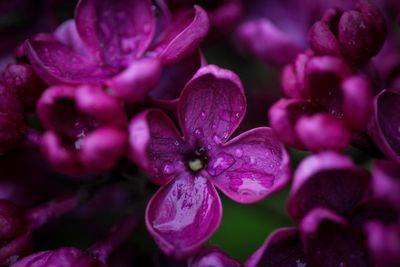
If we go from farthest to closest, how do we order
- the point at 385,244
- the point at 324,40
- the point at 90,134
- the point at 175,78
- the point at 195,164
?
1. the point at 175,78
2. the point at 195,164
3. the point at 324,40
4. the point at 90,134
5. the point at 385,244

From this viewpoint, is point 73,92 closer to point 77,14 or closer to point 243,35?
point 77,14

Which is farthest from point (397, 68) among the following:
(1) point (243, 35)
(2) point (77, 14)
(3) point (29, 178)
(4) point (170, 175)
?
(3) point (29, 178)

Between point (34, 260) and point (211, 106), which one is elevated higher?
point (211, 106)

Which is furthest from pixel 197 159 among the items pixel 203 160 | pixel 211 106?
pixel 211 106

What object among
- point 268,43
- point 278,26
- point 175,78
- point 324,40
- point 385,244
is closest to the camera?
point 385,244

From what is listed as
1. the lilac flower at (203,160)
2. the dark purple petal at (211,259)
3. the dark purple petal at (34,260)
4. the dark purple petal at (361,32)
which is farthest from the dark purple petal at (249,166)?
the dark purple petal at (34,260)

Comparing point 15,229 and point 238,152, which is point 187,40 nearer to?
point 238,152

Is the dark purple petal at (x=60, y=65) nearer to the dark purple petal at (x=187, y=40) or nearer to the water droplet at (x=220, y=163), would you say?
the dark purple petal at (x=187, y=40)
